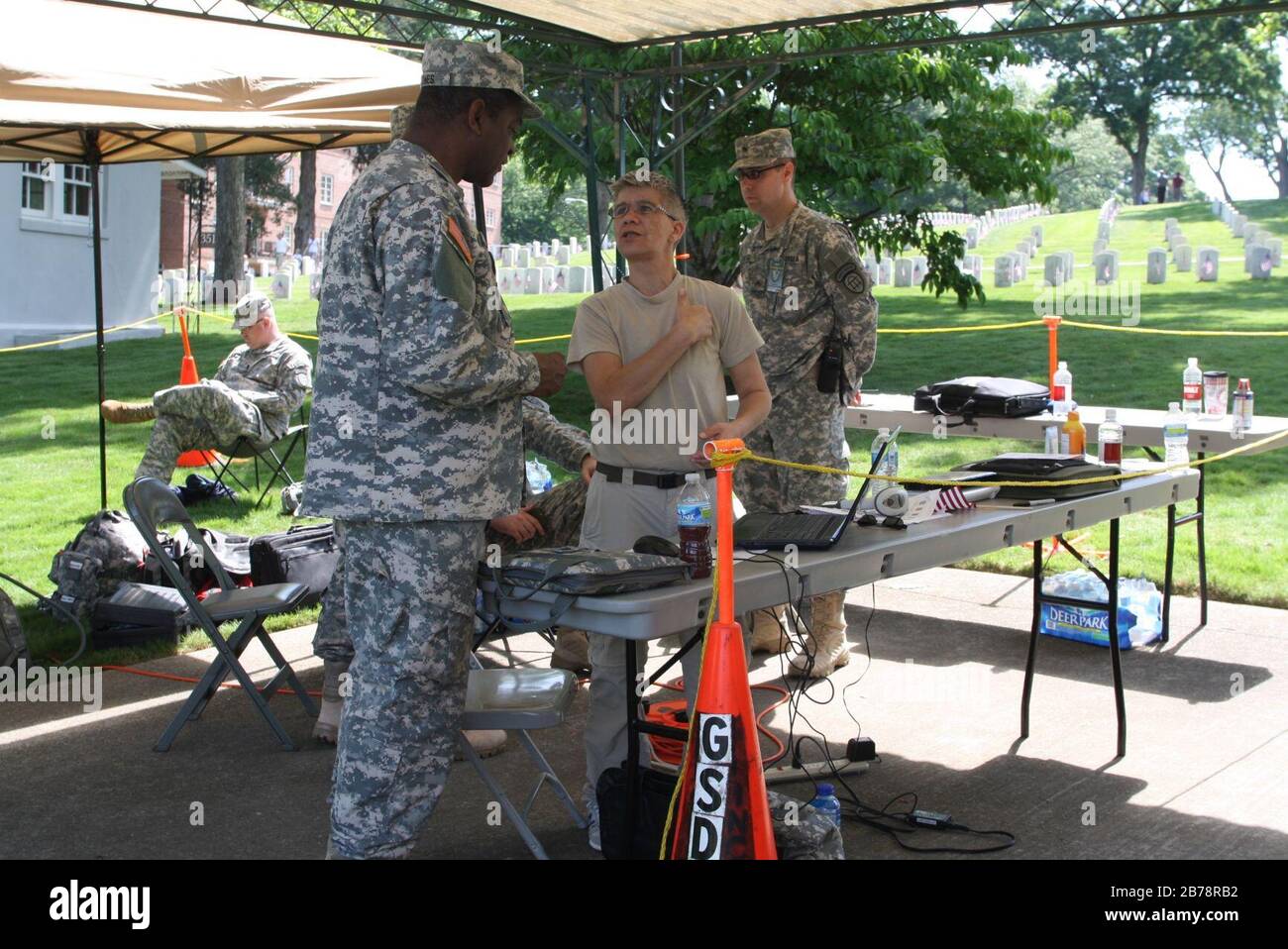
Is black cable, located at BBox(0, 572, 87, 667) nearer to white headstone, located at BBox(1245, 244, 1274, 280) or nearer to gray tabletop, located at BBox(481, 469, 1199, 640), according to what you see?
gray tabletop, located at BBox(481, 469, 1199, 640)

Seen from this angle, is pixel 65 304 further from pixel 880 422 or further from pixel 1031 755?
pixel 1031 755

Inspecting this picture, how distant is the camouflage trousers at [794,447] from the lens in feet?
18.6

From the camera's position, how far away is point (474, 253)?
332 cm

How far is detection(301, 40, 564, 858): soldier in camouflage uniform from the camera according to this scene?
124 inches

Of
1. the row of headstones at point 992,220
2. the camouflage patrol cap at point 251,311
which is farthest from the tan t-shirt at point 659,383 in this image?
the row of headstones at point 992,220

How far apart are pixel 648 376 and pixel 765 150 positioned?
70.1 inches

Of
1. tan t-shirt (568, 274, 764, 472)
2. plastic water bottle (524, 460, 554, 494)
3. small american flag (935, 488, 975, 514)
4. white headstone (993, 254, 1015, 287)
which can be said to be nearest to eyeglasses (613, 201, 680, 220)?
tan t-shirt (568, 274, 764, 472)

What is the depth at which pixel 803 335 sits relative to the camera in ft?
18.6

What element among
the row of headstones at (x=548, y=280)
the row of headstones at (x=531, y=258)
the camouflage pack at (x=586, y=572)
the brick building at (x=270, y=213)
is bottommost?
the camouflage pack at (x=586, y=572)

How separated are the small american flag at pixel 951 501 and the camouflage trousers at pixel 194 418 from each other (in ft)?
18.8

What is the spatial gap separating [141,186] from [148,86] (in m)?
15.7

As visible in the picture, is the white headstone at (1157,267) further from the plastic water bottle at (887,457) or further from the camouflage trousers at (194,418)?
the plastic water bottle at (887,457)

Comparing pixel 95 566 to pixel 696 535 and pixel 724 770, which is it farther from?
pixel 724 770
